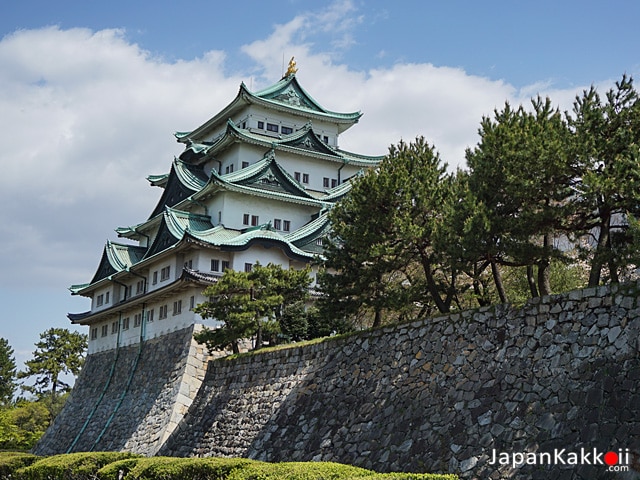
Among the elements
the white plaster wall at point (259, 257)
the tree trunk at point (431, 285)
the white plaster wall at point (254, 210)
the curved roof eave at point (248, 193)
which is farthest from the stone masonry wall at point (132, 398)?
the tree trunk at point (431, 285)

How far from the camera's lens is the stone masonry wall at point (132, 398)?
29109mm

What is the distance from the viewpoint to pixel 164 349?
33.0 metres

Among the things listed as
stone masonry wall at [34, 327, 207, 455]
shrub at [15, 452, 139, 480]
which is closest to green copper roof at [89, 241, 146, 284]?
stone masonry wall at [34, 327, 207, 455]

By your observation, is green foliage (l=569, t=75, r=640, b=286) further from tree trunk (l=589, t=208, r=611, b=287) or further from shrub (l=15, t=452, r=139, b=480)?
shrub (l=15, t=452, r=139, b=480)

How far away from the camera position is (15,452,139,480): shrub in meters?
20.9

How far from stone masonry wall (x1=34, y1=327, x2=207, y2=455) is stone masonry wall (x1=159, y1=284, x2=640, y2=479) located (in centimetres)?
651

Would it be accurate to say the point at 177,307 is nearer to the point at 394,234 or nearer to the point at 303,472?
the point at 394,234

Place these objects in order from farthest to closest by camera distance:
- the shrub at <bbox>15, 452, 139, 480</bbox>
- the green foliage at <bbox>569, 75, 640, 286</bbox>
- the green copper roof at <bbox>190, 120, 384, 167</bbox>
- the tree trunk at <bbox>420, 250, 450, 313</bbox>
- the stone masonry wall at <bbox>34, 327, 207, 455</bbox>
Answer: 1. the green copper roof at <bbox>190, 120, 384, 167</bbox>
2. the stone masonry wall at <bbox>34, 327, 207, 455</bbox>
3. the shrub at <bbox>15, 452, 139, 480</bbox>
4. the tree trunk at <bbox>420, 250, 450, 313</bbox>
5. the green foliage at <bbox>569, 75, 640, 286</bbox>

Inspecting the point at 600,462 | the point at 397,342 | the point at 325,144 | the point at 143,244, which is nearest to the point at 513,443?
the point at 600,462

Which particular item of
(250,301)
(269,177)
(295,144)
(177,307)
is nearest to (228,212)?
(269,177)

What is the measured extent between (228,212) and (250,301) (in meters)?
9.92

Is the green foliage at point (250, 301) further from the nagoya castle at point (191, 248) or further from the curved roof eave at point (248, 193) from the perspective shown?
the curved roof eave at point (248, 193)

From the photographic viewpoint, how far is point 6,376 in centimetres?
6888

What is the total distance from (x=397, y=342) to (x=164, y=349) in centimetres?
1727
